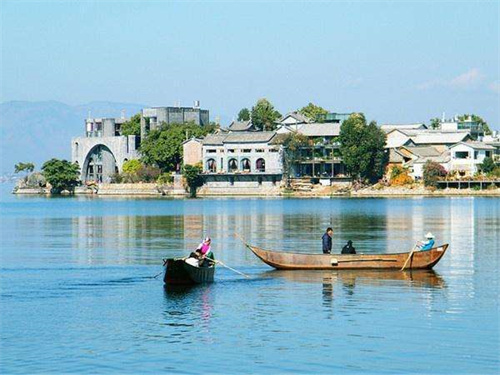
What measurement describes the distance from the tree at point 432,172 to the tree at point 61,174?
153 ft

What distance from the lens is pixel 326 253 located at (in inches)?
1375

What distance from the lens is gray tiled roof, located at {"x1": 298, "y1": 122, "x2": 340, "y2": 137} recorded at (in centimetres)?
11556

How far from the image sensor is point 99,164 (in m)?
139

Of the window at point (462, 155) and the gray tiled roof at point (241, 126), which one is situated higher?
the gray tiled roof at point (241, 126)

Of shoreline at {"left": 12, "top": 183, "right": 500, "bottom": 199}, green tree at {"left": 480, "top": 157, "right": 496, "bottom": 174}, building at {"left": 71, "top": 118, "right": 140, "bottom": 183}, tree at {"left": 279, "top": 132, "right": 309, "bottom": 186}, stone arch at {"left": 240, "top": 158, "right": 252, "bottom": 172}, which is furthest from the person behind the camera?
building at {"left": 71, "top": 118, "right": 140, "bottom": 183}

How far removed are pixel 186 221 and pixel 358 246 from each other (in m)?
24.3

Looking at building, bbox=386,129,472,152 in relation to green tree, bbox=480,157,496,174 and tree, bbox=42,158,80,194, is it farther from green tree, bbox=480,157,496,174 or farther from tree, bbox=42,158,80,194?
tree, bbox=42,158,80,194

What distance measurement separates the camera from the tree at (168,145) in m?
127

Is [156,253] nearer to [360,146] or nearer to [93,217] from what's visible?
[93,217]

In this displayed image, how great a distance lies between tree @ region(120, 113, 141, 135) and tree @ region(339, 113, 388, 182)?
35775 mm

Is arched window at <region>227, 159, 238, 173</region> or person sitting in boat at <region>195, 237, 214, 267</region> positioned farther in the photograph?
arched window at <region>227, 159, 238, 173</region>

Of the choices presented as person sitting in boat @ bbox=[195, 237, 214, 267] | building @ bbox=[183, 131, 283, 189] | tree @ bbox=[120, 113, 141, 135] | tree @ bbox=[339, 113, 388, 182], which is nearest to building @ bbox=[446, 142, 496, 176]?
tree @ bbox=[339, 113, 388, 182]

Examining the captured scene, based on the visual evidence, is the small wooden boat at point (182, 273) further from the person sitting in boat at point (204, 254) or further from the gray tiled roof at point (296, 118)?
the gray tiled roof at point (296, 118)

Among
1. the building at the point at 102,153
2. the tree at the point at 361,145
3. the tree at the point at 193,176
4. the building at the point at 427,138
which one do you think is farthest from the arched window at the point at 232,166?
the building at the point at 102,153
